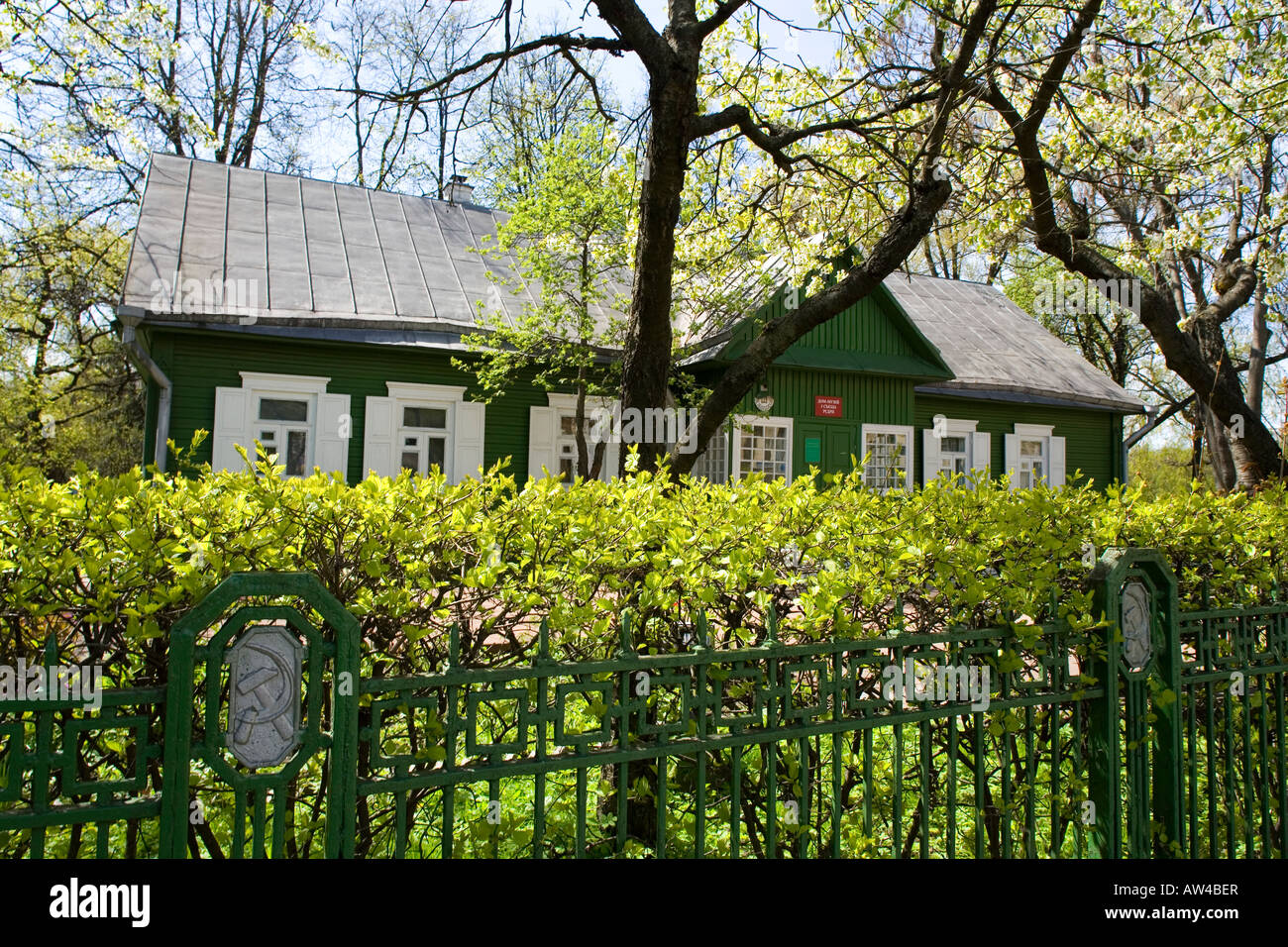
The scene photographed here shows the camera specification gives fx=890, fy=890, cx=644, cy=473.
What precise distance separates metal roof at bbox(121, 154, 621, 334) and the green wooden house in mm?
37

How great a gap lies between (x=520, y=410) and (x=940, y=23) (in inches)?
347

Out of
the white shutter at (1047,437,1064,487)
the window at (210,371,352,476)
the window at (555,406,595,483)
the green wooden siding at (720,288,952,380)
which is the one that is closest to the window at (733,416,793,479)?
the green wooden siding at (720,288,952,380)

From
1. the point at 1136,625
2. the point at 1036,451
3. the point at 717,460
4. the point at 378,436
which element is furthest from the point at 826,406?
the point at 1136,625

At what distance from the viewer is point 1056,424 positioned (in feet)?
69.1

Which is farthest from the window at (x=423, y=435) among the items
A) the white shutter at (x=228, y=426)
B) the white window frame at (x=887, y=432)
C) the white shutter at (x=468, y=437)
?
the white window frame at (x=887, y=432)

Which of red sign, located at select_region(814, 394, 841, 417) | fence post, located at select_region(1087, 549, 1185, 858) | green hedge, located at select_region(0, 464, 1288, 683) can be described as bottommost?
fence post, located at select_region(1087, 549, 1185, 858)

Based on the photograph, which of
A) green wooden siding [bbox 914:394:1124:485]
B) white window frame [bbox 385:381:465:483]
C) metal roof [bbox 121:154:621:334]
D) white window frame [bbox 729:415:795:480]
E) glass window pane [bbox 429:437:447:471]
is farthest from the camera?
green wooden siding [bbox 914:394:1124:485]

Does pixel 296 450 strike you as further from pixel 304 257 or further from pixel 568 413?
pixel 568 413

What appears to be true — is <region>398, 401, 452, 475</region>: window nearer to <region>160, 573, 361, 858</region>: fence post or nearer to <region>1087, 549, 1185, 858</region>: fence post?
<region>1087, 549, 1185, 858</region>: fence post

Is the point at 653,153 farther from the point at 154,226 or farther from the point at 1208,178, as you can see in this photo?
the point at 154,226

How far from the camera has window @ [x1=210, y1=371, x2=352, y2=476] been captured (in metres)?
12.4

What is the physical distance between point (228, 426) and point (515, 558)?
36.7ft

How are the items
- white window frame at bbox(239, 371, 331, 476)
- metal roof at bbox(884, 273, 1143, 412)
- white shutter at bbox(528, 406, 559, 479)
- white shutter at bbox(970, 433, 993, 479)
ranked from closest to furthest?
white window frame at bbox(239, 371, 331, 476), white shutter at bbox(528, 406, 559, 479), metal roof at bbox(884, 273, 1143, 412), white shutter at bbox(970, 433, 993, 479)

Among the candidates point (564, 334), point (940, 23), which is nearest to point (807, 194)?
point (940, 23)
